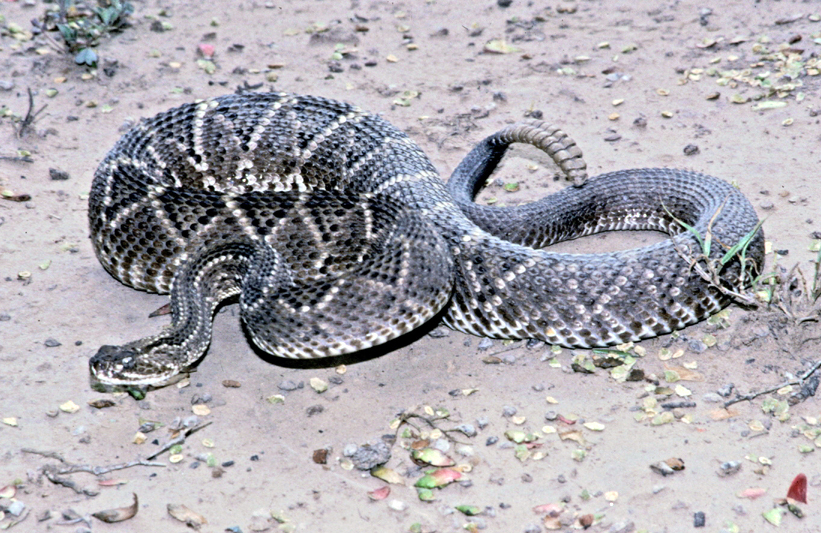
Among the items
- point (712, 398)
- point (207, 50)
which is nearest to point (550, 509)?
point (712, 398)

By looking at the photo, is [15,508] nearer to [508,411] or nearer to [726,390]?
[508,411]

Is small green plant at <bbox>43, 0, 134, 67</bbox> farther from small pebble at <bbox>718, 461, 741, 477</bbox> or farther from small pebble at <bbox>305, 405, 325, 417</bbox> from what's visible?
small pebble at <bbox>718, 461, 741, 477</bbox>

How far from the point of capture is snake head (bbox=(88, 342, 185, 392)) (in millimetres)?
5652

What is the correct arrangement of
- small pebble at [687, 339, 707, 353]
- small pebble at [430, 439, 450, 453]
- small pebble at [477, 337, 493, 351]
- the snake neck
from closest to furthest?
small pebble at [430, 439, 450, 453] < the snake neck < small pebble at [687, 339, 707, 353] < small pebble at [477, 337, 493, 351]

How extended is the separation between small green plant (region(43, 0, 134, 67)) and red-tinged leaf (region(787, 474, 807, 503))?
9122 millimetres

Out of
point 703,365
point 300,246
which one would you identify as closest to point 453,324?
point 300,246

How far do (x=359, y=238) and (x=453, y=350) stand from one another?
1161mm

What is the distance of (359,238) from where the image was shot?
6.56m

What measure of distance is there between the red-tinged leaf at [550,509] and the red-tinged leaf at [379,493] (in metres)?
0.90

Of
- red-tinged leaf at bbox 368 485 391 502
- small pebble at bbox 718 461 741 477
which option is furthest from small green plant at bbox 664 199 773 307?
red-tinged leaf at bbox 368 485 391 502

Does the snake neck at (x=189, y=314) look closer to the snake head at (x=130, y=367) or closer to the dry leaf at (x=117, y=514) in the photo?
the snake head at (x=130, y=367)

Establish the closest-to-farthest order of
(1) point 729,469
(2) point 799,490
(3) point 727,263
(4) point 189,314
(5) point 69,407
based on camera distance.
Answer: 1. (2) point 799,490
2. (1) point 729,469
3. (5) point 69,407
4. (4) point 189,314
5. (3) point 727,263

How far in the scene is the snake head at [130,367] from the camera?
18.5 feet

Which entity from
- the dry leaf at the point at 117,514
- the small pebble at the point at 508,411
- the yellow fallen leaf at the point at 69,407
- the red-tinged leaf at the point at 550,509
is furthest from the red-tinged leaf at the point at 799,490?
the yellow fallen leaf at the point at 69,407
